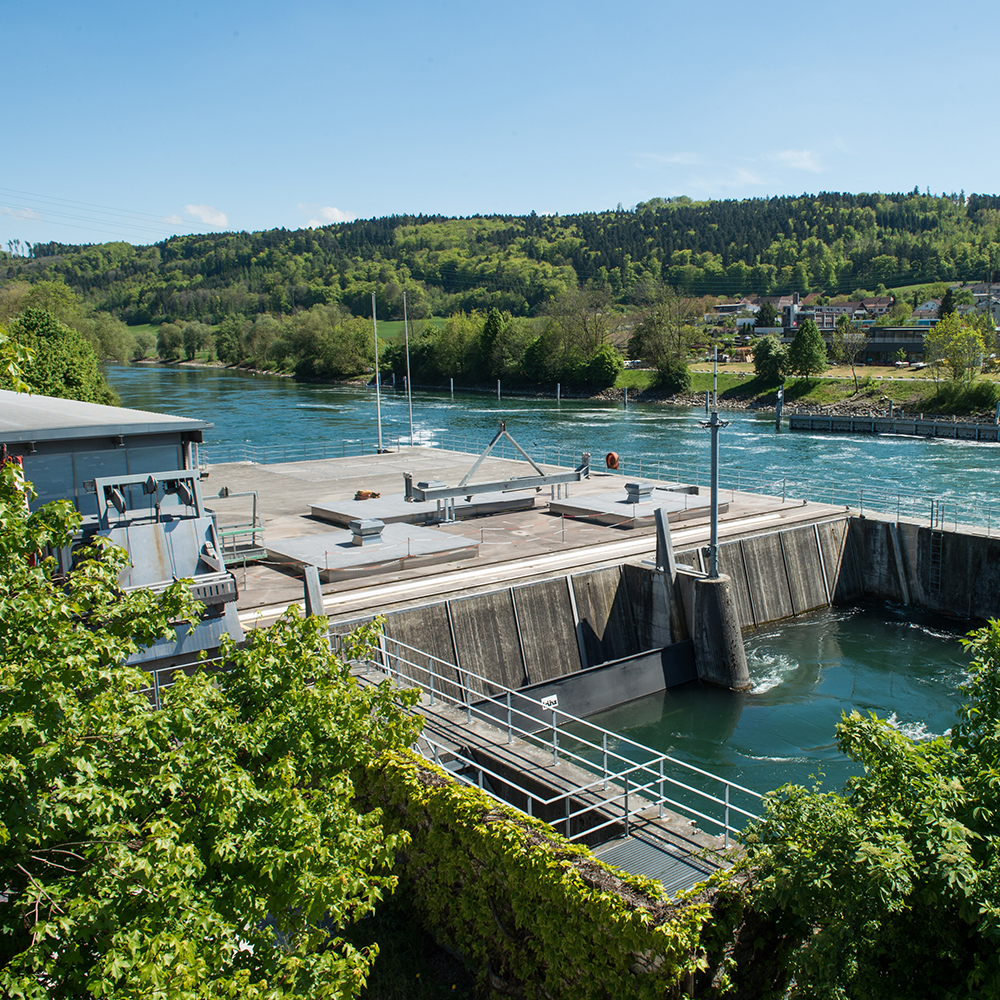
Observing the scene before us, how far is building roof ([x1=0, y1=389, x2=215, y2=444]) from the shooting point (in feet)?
64.8

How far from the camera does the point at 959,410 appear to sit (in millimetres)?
85938

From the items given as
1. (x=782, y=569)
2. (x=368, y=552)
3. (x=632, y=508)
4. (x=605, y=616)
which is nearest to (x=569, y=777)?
(x=605, y=616)

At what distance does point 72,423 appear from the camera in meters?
20.6

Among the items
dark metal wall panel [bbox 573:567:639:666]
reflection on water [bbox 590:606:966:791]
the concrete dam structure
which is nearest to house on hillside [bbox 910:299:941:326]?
the concrete dam structure

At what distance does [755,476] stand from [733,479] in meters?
1.51

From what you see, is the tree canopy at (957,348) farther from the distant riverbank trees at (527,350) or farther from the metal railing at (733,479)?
the metal railing at (733,479)

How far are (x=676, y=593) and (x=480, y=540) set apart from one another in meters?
7.37

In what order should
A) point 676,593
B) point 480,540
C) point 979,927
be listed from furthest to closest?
point 480,540 < point 676,593 < point 979,927

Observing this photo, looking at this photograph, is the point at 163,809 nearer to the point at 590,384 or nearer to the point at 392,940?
the point at 392,940

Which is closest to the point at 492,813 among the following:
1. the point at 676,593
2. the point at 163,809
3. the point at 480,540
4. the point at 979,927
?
the point at 163,809

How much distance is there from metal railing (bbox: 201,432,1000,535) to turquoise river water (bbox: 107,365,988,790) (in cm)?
33

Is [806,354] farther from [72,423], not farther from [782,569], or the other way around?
[72,423]

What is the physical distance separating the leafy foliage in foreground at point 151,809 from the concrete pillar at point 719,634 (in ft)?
55.9

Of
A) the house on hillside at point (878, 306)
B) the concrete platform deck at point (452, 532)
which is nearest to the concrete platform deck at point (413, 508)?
the concrete platform deck at point (452, 532)
